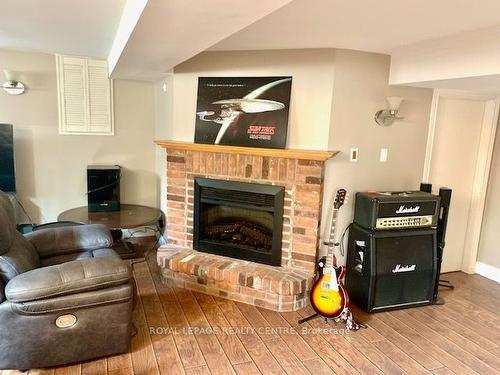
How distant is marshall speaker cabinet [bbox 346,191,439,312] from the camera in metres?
2.69

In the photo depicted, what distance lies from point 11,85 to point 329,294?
11.4ft

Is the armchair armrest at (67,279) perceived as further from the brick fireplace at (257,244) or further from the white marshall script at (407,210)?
the white marshall script at (407,210)

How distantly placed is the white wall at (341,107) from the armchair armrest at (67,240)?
3.87ft

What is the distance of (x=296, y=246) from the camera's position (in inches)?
114

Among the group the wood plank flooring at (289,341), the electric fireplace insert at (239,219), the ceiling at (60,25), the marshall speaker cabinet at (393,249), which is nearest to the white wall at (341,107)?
the marshall speaker cabinet at (393,249)

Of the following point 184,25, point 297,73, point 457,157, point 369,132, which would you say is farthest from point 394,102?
point 184,25

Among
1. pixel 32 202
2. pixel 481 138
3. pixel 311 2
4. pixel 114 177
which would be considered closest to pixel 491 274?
pixel 481 138

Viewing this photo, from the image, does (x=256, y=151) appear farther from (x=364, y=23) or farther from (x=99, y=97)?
(x=99, y=97)

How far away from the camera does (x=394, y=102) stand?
9.13ft

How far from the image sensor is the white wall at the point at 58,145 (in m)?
3.48

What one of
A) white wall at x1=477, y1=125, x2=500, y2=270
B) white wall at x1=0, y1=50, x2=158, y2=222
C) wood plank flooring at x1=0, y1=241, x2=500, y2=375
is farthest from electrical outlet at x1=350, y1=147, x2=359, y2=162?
white wall at x1=0, y1=50, x2=158, y2=222

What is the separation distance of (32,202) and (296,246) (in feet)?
9.17

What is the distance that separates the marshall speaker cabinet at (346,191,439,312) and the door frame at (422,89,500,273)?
60 centimetres

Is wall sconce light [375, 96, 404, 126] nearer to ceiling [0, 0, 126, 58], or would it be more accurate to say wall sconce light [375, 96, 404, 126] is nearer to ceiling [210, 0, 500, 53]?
ceiling [210, 0, 500, 53]
